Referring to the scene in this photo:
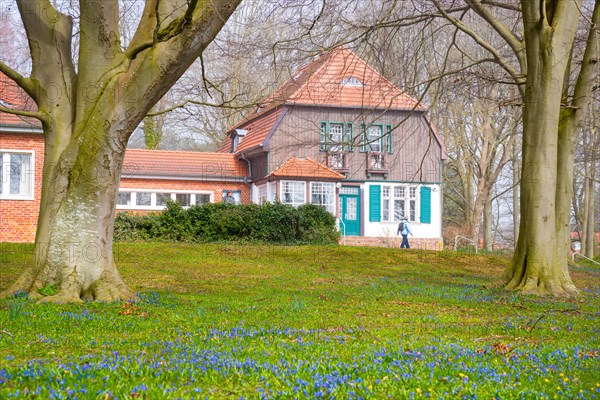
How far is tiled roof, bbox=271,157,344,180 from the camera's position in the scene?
34.0m

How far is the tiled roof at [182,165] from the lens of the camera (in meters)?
35.2

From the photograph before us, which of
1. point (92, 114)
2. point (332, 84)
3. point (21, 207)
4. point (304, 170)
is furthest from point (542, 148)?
point (304, 170)

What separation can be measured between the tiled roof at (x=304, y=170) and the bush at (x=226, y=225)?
6.65 metres

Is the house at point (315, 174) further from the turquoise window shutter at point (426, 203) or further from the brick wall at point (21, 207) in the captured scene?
the brick wall at point (21, 207)

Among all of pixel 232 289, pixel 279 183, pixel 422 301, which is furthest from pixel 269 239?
pixel 422 301

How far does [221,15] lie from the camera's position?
9531 millimetres

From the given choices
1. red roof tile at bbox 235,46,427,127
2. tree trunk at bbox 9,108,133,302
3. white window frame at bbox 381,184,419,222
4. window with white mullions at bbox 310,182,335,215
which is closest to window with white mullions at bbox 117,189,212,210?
window with white mullions at bbox 310,182,335,215

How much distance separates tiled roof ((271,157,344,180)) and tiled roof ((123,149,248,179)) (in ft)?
12.9

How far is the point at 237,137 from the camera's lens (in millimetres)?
40125

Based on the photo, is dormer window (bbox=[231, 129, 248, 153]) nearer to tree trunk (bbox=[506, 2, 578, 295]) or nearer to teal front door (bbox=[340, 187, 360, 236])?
teal front door (bbox=[340, 187, 360, 236])

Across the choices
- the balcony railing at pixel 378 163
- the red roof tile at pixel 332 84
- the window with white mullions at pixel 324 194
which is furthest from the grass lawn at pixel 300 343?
the balcony railing at pixel 378 163

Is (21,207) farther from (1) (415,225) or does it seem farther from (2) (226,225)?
(1) (415,225)

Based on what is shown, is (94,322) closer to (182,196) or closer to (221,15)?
(221,15)

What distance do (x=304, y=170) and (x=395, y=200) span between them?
6570 mm
